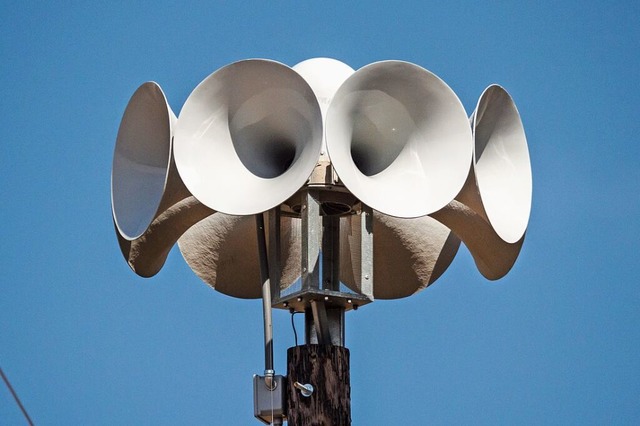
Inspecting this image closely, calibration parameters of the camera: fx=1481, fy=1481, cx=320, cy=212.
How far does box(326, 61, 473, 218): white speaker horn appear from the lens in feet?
53.9

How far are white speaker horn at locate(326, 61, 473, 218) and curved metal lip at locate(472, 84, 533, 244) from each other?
32 cm

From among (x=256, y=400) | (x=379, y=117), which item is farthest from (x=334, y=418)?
(x=379, y=117)

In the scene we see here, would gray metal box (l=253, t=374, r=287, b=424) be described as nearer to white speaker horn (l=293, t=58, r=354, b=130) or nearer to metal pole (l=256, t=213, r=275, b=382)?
metal pole (l=256, t=213, r=275, b=382)

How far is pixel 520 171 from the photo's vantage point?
18.1 m

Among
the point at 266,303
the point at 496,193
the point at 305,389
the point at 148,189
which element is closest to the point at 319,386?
the point at 305,389

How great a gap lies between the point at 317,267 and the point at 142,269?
283 centimetres

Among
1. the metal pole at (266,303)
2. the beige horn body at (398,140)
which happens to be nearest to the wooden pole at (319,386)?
the metal pole at (266,303)

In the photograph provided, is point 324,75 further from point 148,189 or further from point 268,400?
point 268,400

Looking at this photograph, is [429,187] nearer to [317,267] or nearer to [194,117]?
[317,267]

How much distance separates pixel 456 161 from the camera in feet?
54.9

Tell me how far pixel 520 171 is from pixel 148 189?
14.8ft

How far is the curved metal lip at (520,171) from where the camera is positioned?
17.2 metres

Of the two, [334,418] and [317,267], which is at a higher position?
[317,267]

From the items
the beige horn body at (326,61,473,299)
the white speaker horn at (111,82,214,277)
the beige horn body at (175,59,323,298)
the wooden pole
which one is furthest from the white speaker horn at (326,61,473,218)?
the white speaker horn at (111,82,214,277)
